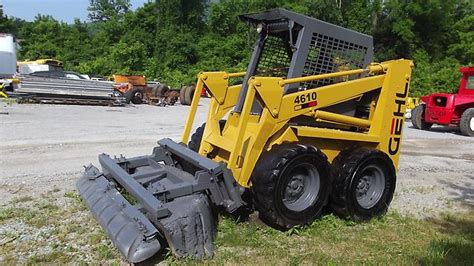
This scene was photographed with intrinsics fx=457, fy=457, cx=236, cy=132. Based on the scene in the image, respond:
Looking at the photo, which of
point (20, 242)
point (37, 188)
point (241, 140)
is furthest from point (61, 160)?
point (241, 140)

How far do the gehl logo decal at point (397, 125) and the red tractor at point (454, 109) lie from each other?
9443mm

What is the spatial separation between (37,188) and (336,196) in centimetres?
399

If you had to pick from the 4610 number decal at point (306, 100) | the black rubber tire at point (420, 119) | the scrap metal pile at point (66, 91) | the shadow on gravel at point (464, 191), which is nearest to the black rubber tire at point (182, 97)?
the scrap metal pile at point (66, 91)

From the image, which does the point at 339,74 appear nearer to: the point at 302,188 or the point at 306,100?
the point at 306,100

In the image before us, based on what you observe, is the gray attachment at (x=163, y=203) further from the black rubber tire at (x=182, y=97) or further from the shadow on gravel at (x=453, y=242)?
the black rubber tire at (x=182, y=97)

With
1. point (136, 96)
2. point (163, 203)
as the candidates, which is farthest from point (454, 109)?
point (136, 96)

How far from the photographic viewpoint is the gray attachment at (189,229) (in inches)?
152

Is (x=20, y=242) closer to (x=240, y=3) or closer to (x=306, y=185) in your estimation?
(x=306, y=185)

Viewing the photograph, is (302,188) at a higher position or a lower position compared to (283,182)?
lower

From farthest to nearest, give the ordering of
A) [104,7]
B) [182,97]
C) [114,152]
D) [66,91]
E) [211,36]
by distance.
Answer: [104,7], [211,36], [182,97], [66,91], [114,152]

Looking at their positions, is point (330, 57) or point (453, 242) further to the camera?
point (330, 57)

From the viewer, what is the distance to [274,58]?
19.2ft

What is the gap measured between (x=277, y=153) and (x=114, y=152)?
5.00 metres

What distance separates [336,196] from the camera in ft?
16.4
